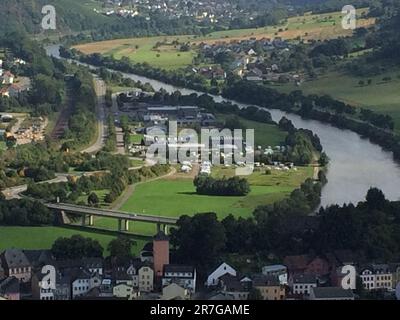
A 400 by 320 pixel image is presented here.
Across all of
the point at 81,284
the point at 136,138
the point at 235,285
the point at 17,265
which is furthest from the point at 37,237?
the point at 136,138

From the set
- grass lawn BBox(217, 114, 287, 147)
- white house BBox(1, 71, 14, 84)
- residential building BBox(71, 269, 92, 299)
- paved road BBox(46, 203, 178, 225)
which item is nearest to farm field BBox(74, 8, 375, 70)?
white house BBox(1, 71, 14, 84)

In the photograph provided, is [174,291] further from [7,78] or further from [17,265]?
[7,78]

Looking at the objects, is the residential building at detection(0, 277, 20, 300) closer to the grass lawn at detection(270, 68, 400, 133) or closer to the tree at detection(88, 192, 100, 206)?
the tree at detection(88, 192, 100, 206)

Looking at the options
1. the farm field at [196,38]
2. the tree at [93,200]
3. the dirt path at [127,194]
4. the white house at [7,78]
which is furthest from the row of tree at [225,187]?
the farm field at [196,38]

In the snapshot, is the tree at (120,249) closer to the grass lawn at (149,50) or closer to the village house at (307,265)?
the village house at (307,265)

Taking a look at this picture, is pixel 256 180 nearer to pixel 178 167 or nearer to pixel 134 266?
pixel 178 167
